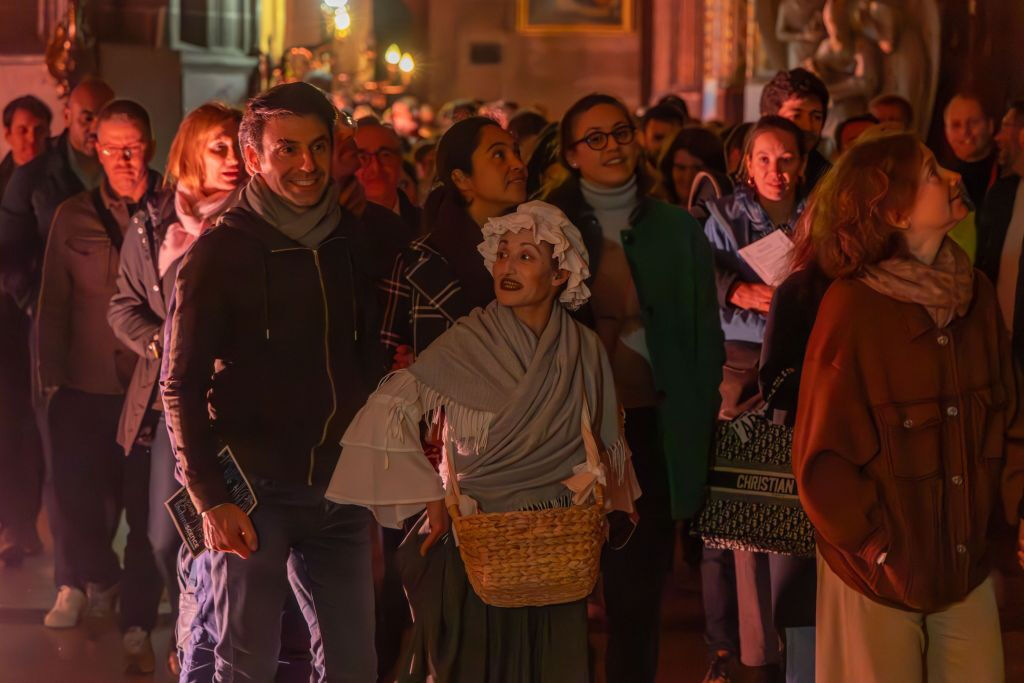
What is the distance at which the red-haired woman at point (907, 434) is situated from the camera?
13.0ft

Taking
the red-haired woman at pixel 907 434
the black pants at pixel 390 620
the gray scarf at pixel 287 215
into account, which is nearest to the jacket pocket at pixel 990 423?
the red-haired woman at pixel 907 434

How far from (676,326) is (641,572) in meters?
0.77

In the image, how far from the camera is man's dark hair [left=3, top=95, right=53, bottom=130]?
8008 millimetres

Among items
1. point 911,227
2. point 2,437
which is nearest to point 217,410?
point 911,227

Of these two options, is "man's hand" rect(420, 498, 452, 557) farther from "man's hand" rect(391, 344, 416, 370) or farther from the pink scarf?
the pink scarf

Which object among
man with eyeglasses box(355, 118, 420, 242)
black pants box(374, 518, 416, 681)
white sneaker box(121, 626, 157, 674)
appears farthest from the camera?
man with eyeglasses box(355, 118, 420, 242)

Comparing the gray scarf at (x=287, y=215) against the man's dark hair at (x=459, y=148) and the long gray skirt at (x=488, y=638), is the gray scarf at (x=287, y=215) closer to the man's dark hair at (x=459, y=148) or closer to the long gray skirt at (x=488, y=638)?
the man's dark hair at (x=459, y=148)

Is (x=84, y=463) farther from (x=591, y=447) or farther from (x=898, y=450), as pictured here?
(x=898, y=450)

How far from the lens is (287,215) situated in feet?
14.4

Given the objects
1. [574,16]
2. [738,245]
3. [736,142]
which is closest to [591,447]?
[738,245]

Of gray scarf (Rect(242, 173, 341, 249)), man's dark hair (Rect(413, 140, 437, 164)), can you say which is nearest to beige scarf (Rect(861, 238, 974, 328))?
gray scarf (Rect(242, 173, 341, 249))

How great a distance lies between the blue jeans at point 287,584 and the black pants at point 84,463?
231cm

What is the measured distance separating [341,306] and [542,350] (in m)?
0.62

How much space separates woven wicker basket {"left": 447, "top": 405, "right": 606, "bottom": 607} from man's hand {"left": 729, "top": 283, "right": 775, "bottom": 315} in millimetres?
1992
